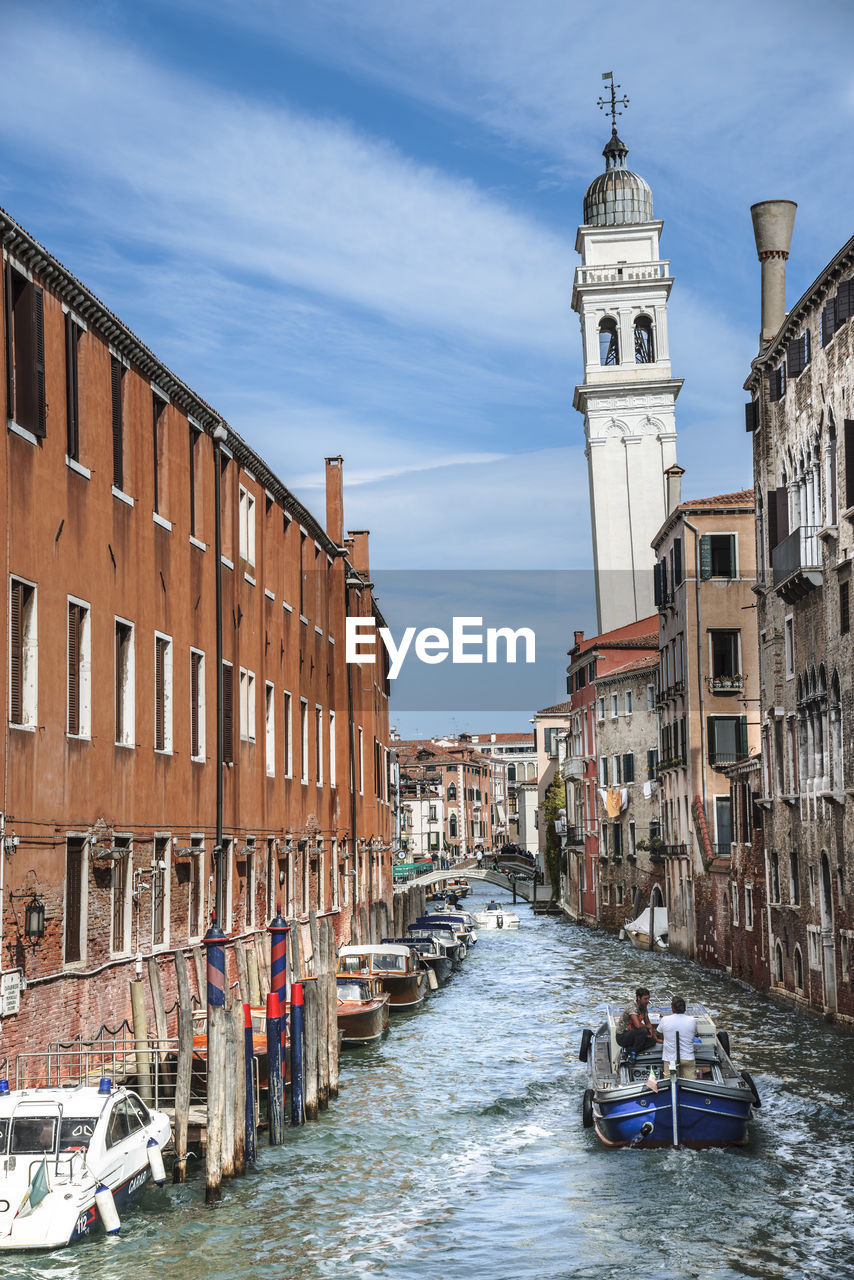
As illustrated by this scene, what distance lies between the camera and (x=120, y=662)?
805 inches

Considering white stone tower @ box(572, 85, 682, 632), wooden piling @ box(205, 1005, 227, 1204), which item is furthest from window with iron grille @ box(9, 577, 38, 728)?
white stone tower @ box(572, 85, 682, 632)

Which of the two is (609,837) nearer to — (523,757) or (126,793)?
(126,793)

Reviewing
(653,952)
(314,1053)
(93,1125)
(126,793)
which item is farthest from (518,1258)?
(653,952)

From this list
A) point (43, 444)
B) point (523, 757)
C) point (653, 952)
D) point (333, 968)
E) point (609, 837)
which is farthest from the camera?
point (523, 757)

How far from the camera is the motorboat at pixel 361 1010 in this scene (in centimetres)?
2716

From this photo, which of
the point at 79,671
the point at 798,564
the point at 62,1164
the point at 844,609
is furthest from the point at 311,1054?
the point at 798,564

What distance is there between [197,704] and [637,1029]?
28.8ft

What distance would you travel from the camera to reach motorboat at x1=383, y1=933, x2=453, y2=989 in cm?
→ 4022

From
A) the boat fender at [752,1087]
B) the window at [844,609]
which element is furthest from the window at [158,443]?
the window at [844,609]

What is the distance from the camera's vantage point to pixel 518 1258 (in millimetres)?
14180

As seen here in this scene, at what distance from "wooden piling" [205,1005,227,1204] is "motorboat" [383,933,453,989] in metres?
23.3

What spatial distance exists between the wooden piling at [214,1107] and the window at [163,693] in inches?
278

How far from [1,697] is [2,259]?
461 centimetres

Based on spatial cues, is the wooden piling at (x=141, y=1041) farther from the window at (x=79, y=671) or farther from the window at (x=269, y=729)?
the window at (x=269, y=729)
